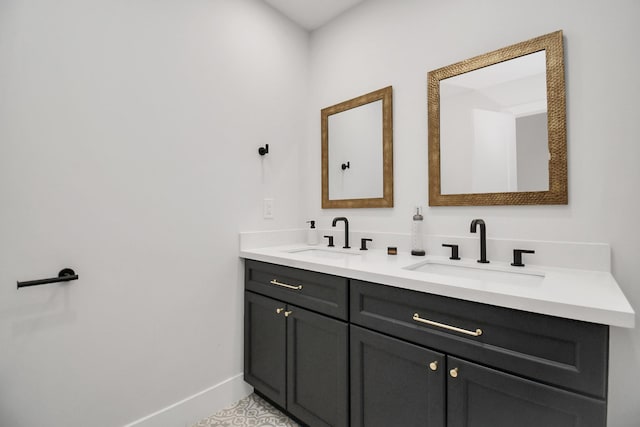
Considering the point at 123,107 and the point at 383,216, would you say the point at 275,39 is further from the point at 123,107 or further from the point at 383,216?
the point at 383,216

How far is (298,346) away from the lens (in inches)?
59.2

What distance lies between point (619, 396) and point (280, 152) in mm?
2109

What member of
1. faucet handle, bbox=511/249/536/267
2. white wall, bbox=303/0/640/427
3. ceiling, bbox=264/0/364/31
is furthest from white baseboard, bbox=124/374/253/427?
ceiling, bbox=264/0/364/31

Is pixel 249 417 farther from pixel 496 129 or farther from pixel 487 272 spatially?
pixel 496 129

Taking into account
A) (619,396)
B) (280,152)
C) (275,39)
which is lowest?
(619,396)

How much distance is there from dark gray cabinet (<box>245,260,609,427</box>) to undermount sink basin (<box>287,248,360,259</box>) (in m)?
0.31

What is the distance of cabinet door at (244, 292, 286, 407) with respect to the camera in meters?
1.59

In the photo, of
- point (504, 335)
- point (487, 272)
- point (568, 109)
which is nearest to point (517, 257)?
point (487, 272)

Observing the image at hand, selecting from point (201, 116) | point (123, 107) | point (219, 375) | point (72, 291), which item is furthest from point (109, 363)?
point (201, 116)

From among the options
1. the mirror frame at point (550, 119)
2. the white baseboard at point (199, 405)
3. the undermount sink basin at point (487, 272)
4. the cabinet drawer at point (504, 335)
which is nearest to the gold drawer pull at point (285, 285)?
the cabinet drawer at point (504, 335)

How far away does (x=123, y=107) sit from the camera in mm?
1410

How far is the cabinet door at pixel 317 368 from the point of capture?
1.31 meters

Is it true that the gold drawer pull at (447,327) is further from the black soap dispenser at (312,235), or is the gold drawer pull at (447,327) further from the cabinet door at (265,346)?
the black soap dispenser at (312,235)

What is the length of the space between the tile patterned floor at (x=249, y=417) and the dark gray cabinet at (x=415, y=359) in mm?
117
